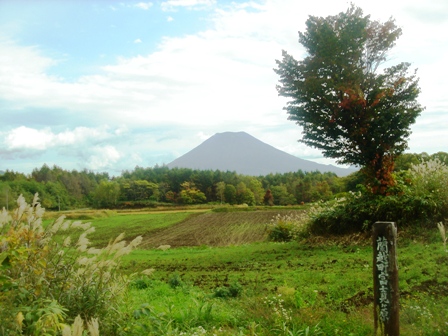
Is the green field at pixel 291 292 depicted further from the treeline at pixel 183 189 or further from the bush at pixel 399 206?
the treeline at pixel 183 189

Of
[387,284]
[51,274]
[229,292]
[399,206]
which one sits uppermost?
[399,206]

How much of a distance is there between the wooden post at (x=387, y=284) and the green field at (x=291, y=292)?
28 centimetres

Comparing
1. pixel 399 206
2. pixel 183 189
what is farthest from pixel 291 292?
pixel 183 189

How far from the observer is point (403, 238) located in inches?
535

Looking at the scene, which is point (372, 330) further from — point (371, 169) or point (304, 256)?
point (371, 169)

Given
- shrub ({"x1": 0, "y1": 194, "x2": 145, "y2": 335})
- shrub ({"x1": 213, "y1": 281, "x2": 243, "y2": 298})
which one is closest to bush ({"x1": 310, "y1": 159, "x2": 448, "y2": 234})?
shrub ({"x1": 213, "y1": 281, "x2": 243, "y2": 298})

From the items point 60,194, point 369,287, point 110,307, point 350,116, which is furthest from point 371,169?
point 60,194

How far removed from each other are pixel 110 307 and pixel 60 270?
76cm

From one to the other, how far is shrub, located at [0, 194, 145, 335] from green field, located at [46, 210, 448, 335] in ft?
1.24

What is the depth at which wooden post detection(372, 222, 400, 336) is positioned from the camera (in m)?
4.33

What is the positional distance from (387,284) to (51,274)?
11.7 ft

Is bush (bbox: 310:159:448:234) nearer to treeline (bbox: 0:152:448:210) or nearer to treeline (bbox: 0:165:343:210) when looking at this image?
treeline (bbox: 0:165:343:210)

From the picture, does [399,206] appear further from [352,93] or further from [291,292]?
[291,292]

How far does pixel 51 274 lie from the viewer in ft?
14.5
